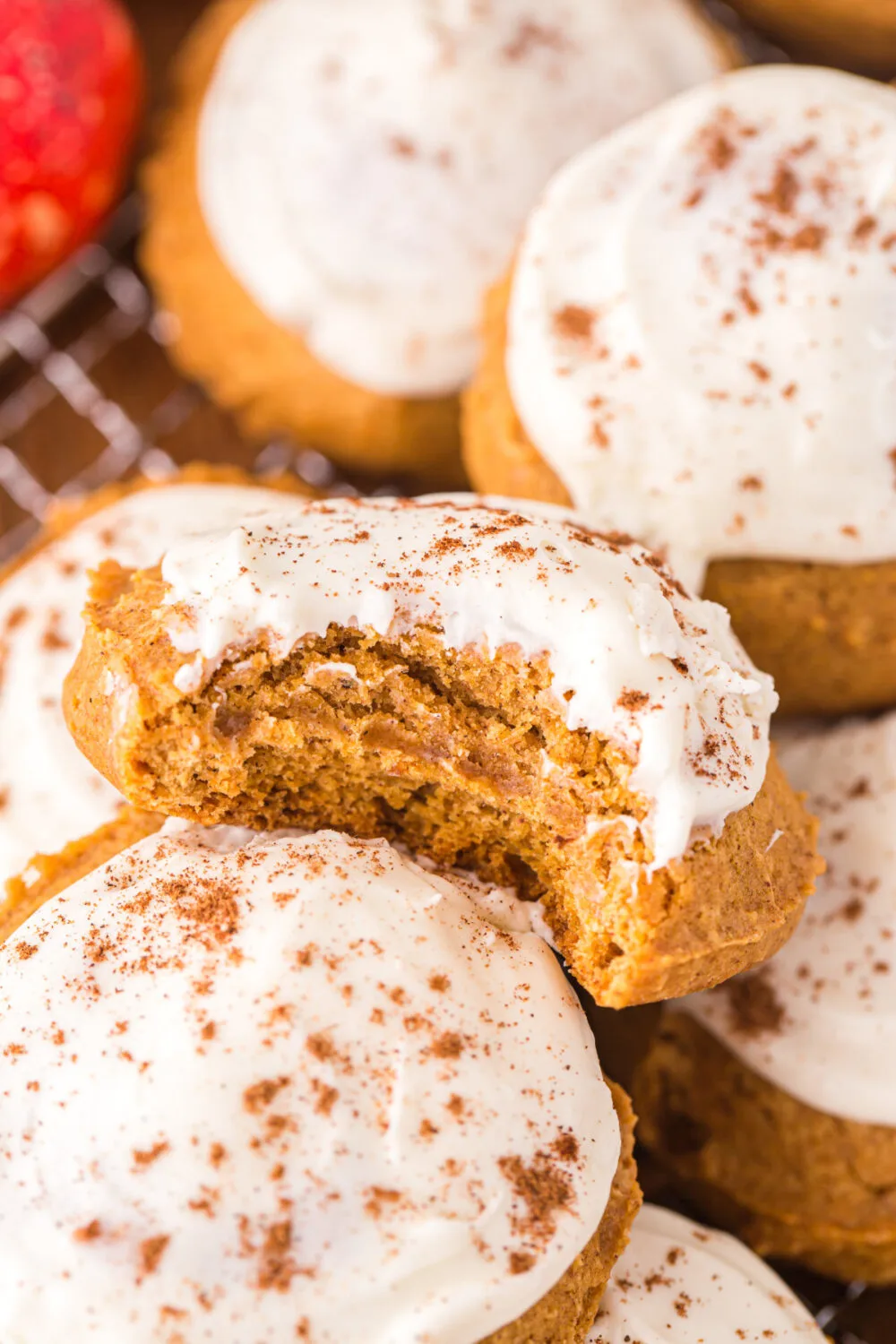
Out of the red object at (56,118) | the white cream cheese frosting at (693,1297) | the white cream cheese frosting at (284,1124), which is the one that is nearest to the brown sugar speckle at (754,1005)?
the white cream cheese frosting at (693,1297)

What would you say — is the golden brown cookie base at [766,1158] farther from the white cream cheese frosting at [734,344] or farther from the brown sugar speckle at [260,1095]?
the brown sugar speckle at [260,1095]

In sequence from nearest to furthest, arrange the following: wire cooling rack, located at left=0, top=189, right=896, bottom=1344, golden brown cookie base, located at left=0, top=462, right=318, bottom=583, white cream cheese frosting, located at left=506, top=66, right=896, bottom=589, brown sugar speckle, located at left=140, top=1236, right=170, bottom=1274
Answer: brown sugar speckle, located at left=140, top=1236, right=170, bottom=1274 < white cream cheese frosting, located at left=506, top=66, right=896, bottom=589 < golden brown cookie base, located at left=0, top=462, right=318, bottom=583 < wire cooling rack, located at left=0, top=189, right=896, bottom=1344

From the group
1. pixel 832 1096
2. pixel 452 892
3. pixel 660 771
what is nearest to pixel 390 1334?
pixel 452 892

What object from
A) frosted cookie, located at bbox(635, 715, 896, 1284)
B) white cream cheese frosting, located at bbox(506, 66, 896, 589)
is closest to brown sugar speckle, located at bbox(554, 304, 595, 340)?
white cream cheese frosting, located at bbox(506, 66, 896, 589)

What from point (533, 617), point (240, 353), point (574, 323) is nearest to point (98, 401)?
point (240, 353)

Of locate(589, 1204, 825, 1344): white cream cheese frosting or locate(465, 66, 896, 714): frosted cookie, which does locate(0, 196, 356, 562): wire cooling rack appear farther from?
locate(589, 1204, 825, 1344): white cream cheese frosting

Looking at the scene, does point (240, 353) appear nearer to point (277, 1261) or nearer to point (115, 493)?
point (115, 493)
